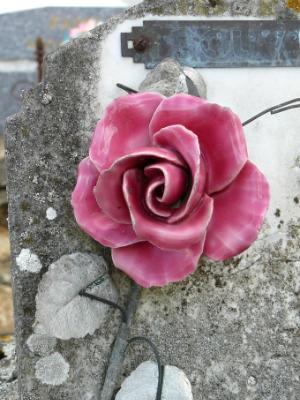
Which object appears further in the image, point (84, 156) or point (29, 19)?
point (29, 19)

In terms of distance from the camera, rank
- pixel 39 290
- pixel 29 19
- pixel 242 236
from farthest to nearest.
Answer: pixel 29 19
pixel 39 290
pixel 242 236

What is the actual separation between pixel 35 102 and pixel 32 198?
0.48ft

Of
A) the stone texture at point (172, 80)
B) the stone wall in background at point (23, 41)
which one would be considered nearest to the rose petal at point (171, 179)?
the stone texture at point (172, 80)

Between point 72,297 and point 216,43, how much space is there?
0.46m

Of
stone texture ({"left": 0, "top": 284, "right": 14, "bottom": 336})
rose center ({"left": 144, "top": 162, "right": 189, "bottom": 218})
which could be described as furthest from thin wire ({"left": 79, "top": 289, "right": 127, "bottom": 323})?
stone texture ({"left": 0, "top": 284, "right": 14, "bottom": 336})

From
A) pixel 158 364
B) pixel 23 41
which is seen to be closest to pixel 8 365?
pixel 158 364

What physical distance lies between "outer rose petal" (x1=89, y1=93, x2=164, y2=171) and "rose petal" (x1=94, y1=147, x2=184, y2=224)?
0.15 feet

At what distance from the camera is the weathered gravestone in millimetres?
1022

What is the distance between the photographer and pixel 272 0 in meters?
1.06

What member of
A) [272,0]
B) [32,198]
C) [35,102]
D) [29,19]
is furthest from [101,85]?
[29,19]

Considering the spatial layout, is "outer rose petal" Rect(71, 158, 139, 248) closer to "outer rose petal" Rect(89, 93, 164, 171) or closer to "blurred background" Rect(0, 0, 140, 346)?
"outer rose petal" Rect(89, 93, 164, 171)

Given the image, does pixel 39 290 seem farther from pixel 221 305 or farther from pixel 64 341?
pixel 221 305

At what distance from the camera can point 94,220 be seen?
90cm

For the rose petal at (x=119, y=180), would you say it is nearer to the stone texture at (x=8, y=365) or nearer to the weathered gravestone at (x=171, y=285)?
the weathered gravestone at (x=171, y=285)
